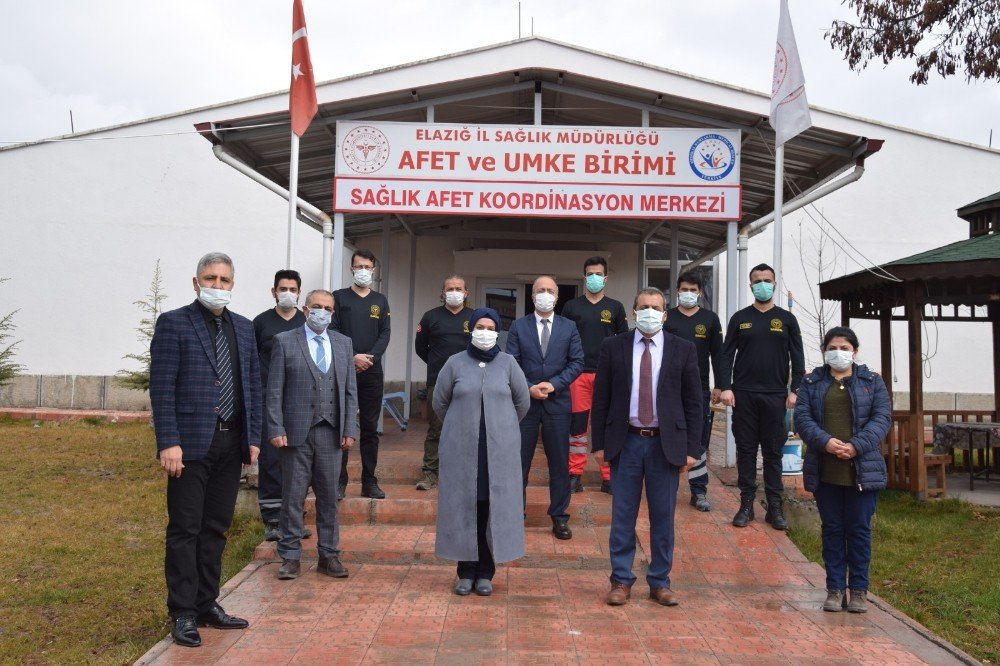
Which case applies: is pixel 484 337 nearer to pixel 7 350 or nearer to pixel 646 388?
pixel 646 388

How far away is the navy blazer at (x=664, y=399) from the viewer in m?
5.19

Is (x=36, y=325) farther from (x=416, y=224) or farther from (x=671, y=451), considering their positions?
(x=671, y=451)

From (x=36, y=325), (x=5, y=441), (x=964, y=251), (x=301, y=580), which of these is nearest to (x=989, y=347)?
(x=964, y=251)

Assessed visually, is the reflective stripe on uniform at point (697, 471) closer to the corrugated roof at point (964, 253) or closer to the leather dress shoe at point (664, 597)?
the leather dress shoe at point (664, 597)

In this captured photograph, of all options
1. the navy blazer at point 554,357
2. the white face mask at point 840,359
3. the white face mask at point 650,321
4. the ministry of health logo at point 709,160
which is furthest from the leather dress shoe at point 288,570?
the ministry of health logo at point 709,160

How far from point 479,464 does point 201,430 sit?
1750 millimetres

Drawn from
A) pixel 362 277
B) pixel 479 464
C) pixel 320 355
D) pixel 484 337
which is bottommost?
pixel 479 464

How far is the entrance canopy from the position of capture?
8.68 m

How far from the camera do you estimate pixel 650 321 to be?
530 centimetres

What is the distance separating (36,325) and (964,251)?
16.6m

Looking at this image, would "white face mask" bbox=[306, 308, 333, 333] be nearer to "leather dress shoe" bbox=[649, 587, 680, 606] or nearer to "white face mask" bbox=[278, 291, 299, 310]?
"white face mask" bbox=[278, 291, 299, 310]

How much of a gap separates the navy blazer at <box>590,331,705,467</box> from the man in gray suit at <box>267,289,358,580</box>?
1.72 meters

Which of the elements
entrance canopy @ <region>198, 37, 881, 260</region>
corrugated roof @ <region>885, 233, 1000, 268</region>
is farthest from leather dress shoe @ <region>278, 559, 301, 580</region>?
corrugated roof @ <region>885, 233, 1000, 268</region>

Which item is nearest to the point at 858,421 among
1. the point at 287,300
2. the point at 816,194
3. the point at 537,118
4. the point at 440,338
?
the point at 440,338
